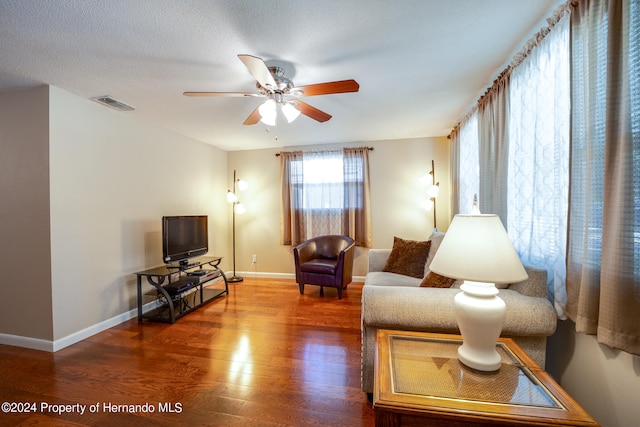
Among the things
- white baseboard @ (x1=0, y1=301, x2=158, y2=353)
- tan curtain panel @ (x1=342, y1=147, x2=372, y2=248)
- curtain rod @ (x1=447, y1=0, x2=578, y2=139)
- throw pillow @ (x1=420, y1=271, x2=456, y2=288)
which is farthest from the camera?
tan curtain panel @ (x1=342, y1=147, x2=372, y2=248)

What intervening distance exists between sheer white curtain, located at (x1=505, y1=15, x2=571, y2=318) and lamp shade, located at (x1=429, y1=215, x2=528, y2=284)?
61 cm

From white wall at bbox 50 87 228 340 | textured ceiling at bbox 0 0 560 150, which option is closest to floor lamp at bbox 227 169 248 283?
white wall at bbox 50 87 228 340

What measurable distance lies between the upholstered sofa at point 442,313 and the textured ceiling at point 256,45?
1.56 metres

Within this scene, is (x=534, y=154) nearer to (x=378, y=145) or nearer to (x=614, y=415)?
(x=614, y=415)

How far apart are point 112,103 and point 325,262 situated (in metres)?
3.09

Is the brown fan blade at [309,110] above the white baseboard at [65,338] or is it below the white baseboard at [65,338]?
above

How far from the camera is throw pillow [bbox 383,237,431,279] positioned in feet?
9.10

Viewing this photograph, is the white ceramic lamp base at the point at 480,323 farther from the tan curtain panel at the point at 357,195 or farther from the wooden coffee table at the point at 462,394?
the tan curtain panel at the point at 357,195

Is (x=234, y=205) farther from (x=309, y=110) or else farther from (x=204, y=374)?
(x=204, y=374)

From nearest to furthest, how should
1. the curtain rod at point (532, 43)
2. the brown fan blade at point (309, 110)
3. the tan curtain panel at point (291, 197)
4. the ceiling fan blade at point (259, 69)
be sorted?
1. the curtain rod at point (532, 43)
2. the ceiling fan blade at point (259, 69)
3. the brown fan blade at point (309, 110)
4. the tan curtain panel at point (291, 197)

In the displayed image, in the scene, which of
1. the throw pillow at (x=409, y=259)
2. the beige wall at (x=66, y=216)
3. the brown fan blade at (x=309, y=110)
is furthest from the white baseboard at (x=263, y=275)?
the brown fan blade at (x=309, y=110)

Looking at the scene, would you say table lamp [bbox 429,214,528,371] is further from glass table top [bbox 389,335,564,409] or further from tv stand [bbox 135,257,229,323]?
tv stand [bbox 135,257,229,323]

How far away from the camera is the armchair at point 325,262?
3482 mm

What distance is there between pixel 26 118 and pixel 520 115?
13.4 ft
